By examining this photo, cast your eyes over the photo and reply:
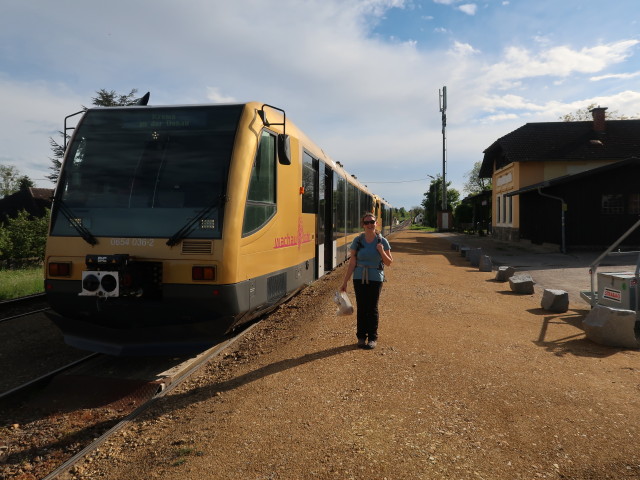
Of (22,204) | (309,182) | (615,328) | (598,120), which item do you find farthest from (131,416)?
(22,204)

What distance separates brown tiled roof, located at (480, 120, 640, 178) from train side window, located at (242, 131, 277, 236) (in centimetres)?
2398

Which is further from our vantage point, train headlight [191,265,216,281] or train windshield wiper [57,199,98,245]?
train windshield wiper [57,199,98,245]

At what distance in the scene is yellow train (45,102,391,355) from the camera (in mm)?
4793

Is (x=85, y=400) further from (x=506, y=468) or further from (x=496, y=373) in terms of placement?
(x=496, y=373)

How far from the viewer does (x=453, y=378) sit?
4699mm

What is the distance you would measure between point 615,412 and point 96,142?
6059mm

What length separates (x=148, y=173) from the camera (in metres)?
5.23

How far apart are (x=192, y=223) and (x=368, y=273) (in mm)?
2144

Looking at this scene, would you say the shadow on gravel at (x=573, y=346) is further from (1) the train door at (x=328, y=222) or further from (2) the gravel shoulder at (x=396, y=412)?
(1) the train door at (x=328, y=222)

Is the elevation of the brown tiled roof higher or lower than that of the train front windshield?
higher

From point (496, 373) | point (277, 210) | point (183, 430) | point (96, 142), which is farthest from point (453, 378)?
point (96, 142)

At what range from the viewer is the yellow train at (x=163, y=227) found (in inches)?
189

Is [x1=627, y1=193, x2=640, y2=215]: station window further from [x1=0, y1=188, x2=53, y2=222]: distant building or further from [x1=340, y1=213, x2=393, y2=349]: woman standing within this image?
[x1=0, y1=188, x2=53, y2=222]: distant building

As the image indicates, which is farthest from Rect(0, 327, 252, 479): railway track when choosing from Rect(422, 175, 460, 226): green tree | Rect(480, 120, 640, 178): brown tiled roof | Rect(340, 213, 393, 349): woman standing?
Rect(422, 175, 460, 226): green tree
